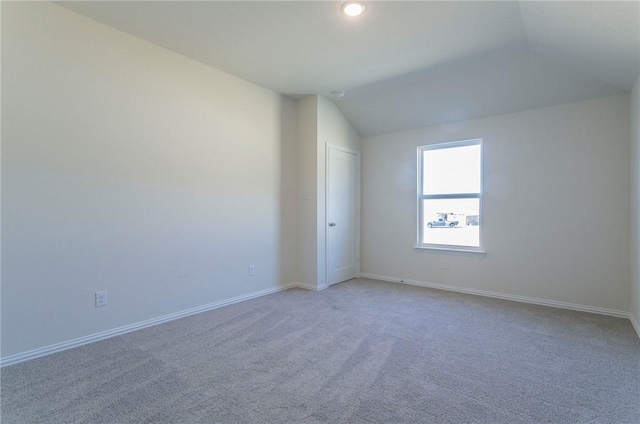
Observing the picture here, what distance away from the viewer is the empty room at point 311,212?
198 centimetres

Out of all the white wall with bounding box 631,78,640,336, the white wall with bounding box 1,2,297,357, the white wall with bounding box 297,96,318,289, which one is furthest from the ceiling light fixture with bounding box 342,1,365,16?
the white wall with bounding box 631,78,640,336

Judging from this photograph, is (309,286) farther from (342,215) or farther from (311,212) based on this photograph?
(342,215)

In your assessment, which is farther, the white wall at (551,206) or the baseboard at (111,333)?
the white wall at (551,206)

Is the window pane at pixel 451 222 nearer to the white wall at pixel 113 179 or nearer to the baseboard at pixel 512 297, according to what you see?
the baseboard at pixel 512 297

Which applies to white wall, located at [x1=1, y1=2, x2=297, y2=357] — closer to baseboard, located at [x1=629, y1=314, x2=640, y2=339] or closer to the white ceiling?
the white ceiling

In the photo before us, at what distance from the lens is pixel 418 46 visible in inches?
116

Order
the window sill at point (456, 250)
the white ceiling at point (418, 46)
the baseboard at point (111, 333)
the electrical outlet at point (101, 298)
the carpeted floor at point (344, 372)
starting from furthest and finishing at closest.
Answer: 1. the window sill at point (456, 250)
2. the electrical outlet at point (101, 298)
3. the white ceiling at point (418, 46)
4. the baseboard at point (111, 333)
5. the carpeted floor at point (344, 372)

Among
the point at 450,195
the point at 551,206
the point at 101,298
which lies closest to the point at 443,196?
the point at 450,195

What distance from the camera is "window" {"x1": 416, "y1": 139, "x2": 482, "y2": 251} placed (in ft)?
13.7

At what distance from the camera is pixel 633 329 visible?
2.87 m

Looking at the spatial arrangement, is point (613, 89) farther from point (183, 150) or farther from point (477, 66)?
point (183, 150)

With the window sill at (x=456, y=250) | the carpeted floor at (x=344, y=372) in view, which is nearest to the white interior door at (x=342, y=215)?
the window sill at (x=456, y=250)

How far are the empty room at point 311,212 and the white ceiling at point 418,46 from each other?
0.02 m

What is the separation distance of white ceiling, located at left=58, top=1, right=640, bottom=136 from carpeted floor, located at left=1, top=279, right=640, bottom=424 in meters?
2.25
